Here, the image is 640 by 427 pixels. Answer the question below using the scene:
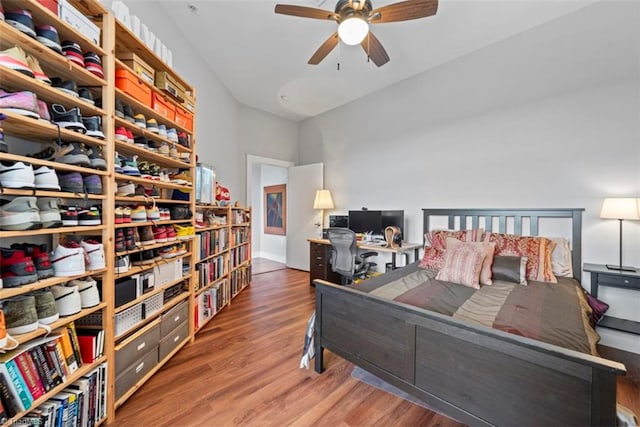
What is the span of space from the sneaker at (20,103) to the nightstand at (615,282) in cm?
368

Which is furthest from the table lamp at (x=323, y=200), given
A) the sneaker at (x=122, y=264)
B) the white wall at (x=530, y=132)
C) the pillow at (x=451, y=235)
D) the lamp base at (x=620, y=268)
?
the lamp base at (x=620, y=268)

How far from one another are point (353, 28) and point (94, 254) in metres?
2.15

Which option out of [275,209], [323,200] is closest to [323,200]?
[323,200]

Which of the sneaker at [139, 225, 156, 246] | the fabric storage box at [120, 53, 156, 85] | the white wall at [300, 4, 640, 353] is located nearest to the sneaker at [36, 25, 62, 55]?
the fabric storage box at [120, 53, 156, 85]

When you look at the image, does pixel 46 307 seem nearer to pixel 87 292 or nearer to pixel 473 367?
pixel 87 292

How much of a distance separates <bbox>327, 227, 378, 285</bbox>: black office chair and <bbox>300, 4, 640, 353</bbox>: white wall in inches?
36.3

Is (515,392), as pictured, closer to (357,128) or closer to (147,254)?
(147,254)

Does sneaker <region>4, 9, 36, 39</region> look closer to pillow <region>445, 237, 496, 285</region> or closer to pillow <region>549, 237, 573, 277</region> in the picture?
pillow <region>445, 237, 496, 285</region>

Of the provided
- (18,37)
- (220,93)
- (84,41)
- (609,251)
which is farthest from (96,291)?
(609,251)

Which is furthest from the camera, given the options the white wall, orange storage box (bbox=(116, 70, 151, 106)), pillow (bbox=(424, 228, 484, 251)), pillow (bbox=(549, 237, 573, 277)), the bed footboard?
pillow (bbox=(424, 228, 484, 251))

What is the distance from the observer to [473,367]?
121cm

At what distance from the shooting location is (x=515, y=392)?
110cm

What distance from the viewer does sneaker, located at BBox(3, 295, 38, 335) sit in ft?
3.32

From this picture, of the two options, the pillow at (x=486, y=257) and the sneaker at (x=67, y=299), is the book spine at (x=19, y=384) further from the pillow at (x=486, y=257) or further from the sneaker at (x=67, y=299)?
the pillow at (x=486, y=257)
